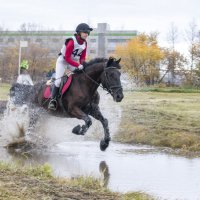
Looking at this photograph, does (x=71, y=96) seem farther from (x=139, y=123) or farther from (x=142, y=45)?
(x=142, y=45)

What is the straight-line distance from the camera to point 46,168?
8.70m

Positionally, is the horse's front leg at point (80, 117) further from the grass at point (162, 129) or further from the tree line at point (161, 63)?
the tree line at point (161, 63)

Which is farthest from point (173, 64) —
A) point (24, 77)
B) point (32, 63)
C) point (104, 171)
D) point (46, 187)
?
point (46, 187)

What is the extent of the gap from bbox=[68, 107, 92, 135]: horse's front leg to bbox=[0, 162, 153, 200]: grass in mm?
3623

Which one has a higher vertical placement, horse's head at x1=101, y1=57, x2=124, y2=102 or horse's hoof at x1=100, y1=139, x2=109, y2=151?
horse's head at x1=101, y1=57, x2=124, y2=102

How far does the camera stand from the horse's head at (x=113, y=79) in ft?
39.0

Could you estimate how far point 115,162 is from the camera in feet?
36.8

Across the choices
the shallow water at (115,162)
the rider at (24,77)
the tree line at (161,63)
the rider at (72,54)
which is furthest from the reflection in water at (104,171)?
the tree line at (161,63)

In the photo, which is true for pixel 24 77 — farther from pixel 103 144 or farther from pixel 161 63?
pixel 161 63

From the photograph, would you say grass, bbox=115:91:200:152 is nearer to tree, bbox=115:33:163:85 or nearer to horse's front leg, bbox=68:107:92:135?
horse's front leg, bbox=68:107:92:135

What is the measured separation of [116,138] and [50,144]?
2.04 m

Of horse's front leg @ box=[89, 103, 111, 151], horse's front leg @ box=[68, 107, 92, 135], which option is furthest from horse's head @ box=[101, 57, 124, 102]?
horse's front leg @ box=[68, 107, 92, 135]

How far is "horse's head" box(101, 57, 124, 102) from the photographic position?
39.0 ft

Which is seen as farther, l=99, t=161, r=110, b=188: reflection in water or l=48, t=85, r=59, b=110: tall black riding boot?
l=48, t=85, r=59, b=110: tall black riding boot
